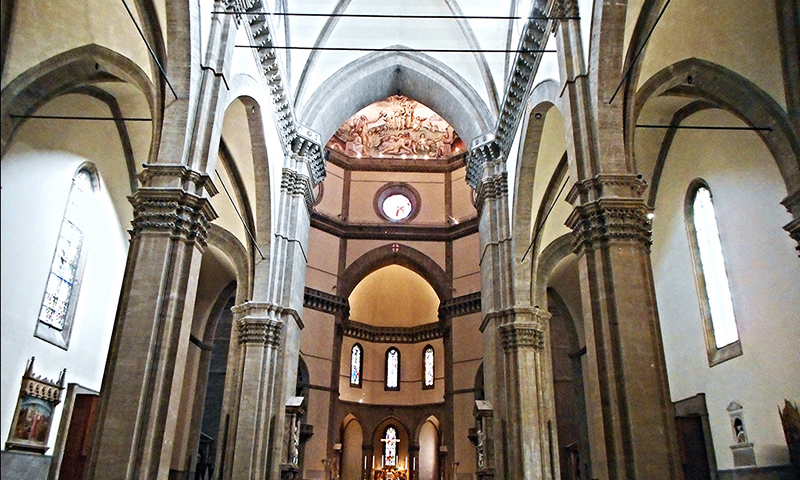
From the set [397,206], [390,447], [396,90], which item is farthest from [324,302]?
[396,90]

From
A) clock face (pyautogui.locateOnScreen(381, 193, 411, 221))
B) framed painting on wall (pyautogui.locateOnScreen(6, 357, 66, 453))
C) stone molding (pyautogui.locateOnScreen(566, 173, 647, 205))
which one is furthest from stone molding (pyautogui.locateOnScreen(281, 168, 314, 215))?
clock face (pyautogui.locateOnScreen(381, 193, 411, 221))

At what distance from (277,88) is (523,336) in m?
7.91

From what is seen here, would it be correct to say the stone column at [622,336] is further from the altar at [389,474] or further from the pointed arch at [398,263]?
the altar at [389,474]

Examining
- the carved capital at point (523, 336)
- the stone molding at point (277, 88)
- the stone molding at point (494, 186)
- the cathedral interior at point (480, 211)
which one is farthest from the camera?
the stone molding at point (494, 186)

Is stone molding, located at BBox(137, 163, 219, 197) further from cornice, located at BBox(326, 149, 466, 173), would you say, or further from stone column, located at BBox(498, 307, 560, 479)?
cornice, located at BBox(326, 149, 466, 173)

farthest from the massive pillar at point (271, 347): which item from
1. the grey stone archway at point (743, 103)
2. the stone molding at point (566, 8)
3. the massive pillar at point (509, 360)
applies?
the grey stone archway at point (743, 103)

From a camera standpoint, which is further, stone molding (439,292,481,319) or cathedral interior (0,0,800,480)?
stone molding (439,292,481,319)

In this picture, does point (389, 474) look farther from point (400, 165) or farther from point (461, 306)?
point (400, 165)

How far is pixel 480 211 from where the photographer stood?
1795 cm

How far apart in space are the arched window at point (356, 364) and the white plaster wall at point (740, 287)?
1853 centimetres

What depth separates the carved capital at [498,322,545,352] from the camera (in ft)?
47.3

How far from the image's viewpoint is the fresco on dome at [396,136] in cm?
2912

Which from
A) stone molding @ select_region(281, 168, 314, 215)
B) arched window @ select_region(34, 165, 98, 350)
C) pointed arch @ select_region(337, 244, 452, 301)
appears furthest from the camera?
pointed arch @ select_region(337, 244, 452, 301)

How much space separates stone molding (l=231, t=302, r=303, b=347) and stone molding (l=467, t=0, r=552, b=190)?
6481mm
